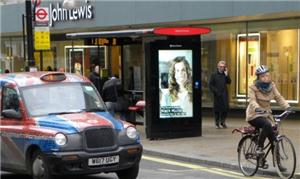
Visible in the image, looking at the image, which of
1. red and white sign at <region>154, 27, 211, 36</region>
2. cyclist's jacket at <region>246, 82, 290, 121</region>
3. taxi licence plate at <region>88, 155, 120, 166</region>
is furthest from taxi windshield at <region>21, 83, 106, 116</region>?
red and white sign at <region>154, 27, 211, 36</region>

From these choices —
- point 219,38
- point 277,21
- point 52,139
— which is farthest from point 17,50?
point 52,139

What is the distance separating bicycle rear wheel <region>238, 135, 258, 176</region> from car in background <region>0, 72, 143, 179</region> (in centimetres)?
207

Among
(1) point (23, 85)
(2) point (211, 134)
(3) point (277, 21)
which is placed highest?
(3) point (277, 21)

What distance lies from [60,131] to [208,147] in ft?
17.7

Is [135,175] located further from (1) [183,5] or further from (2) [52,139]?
(1) [183,5]

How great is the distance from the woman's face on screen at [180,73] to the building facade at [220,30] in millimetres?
1485

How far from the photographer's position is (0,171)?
1036cm

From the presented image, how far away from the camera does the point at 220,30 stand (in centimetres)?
2088

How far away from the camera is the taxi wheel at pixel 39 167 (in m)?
8.62

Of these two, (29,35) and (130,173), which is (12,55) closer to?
(29,35)

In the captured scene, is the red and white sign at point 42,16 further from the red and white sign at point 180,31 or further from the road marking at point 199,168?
the road marking at point 199,168

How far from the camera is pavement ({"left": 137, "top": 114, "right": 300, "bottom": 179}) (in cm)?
1155

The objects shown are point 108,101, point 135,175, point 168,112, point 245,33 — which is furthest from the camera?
point 245,33

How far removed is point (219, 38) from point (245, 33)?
1245mm
